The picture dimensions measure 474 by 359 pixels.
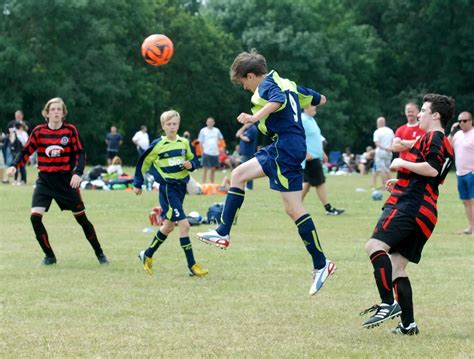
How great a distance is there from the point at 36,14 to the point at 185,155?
4454 centimetres

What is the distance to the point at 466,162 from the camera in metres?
15.2

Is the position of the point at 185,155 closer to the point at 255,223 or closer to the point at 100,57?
the point at 255,223

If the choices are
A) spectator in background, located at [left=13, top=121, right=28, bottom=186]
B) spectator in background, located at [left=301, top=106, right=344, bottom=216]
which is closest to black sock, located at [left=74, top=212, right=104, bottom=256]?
spectator in background, located at [left=301, top=106, right=344, bottom=216]

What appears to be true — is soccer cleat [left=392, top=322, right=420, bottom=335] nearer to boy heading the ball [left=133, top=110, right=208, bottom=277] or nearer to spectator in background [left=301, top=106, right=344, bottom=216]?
boy heading the ball [left=133, top=110, right=208, bottom=277]

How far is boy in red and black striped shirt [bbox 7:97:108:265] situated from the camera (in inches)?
434

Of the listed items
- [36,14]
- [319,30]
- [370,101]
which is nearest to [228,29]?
[319,30]

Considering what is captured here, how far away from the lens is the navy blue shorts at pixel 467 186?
15.2m

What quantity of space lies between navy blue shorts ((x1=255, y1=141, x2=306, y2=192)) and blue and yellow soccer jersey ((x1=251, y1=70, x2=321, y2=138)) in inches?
5.5

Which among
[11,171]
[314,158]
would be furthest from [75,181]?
[314,158]

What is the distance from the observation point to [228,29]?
6259 cm

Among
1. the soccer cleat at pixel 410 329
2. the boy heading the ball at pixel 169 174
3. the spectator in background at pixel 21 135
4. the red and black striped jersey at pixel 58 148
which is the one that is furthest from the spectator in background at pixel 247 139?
the soccer cleat at pixel 410 329

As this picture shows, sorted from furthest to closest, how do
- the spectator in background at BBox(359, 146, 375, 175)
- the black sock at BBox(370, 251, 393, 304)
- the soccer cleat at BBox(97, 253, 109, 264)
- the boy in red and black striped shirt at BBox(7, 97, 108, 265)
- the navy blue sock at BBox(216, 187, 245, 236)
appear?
the spectator in background at BBox(359, 146, 375, 175) < the soccer cleat at BBox(97, 253, 109, 264) < the boy in red and black striped shirt at BBox(7, 97, 108, 265) < the navy blue sock at BBox(216, 187, 245, 236) < the black sock at BBox(370, 251, 393, 304)

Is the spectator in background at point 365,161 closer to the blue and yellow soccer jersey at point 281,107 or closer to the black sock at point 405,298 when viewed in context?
the blue and yellow soccer jersey at point 281,107

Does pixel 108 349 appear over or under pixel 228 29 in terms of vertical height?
under
